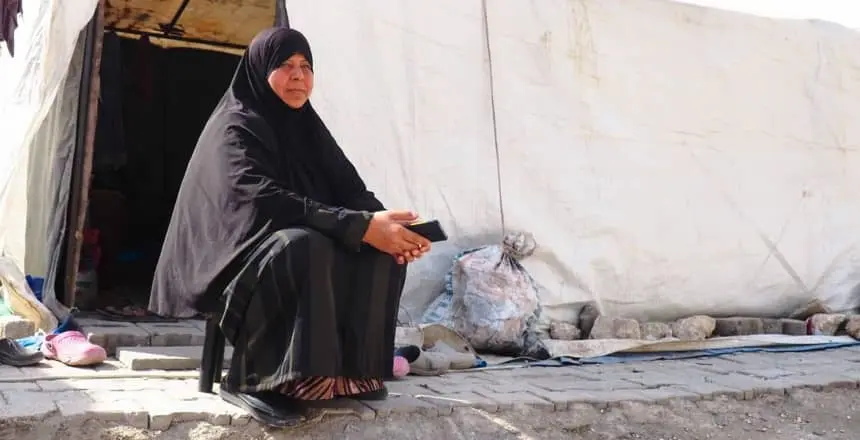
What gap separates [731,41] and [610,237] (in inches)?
60.1

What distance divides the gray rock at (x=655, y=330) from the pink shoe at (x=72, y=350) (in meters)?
2.77

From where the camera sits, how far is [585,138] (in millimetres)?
4684

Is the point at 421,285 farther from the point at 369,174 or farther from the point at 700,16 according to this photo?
the point at 700,16

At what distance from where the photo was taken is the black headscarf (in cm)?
233

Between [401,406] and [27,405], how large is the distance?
3.46ft

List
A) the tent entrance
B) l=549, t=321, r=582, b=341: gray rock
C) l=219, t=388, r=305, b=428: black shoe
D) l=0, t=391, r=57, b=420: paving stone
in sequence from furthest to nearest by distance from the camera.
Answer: the tent entrance
l=549, t=321, r=582, b=341: gray rock
l=219, t=388, r=305, b=428: black shoe
l=0, t=391, r=57, b=420: paving stone

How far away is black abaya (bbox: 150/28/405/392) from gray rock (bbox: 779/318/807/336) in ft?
11.3

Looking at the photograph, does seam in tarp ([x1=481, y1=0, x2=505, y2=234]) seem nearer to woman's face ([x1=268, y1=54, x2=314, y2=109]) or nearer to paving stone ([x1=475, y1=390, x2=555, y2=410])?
paving stone ([x1=475, y1=390, x2=555, y2=410])

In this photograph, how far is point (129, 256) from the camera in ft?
17.9

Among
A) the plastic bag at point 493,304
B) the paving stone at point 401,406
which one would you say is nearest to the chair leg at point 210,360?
the paving stone at point 401,406

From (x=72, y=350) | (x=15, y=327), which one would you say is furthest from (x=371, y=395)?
(x=15, y=327)

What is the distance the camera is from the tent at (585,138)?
373 cm

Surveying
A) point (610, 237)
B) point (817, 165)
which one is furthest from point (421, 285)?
point (817, 165)

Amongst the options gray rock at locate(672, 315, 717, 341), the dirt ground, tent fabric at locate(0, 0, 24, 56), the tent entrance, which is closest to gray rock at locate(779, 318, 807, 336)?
gray rock at locate(672, 315, 717, 341)
